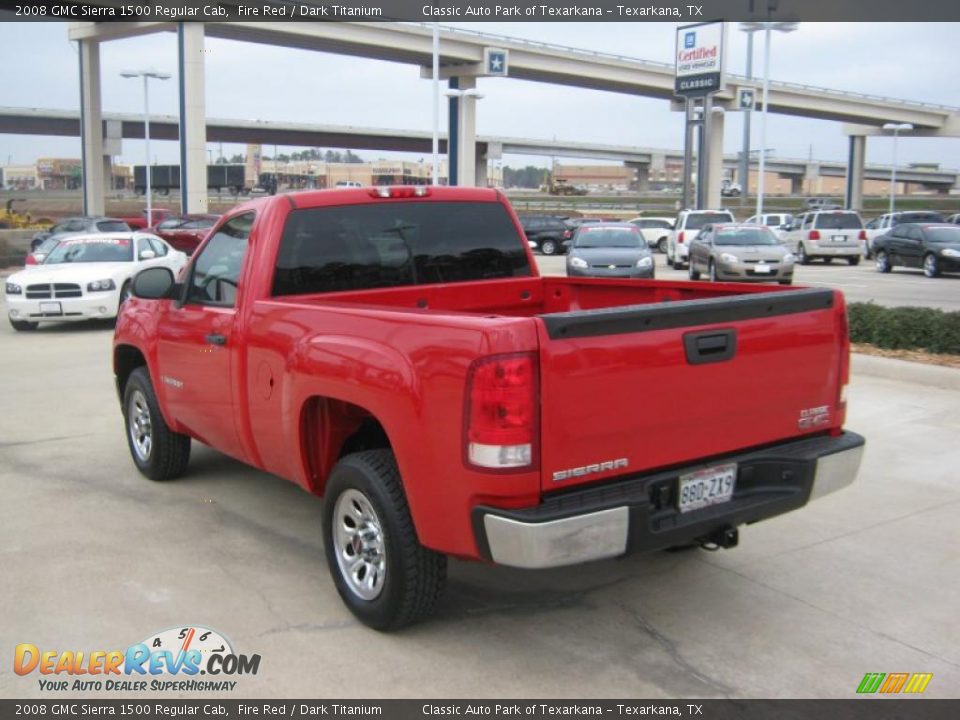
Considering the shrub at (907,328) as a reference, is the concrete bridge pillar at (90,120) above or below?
above

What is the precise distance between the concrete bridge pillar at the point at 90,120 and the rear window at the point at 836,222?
39194mm

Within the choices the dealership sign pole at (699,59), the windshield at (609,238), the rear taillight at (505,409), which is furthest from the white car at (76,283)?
the dealership sign pole at (699,59)

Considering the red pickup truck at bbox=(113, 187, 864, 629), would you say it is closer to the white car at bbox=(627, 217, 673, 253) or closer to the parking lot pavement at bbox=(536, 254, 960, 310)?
the parking lot pavement at bbox=(536, 254, 960, 310)

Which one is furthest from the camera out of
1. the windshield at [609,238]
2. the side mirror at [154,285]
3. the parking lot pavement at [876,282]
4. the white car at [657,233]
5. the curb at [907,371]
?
the white car at [657,233]

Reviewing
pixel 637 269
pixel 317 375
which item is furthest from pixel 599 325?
pixel 637 269

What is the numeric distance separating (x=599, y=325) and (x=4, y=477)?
521 cm

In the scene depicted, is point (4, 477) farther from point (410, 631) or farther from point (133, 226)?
point (133, 226)

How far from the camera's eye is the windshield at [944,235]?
26.3 metres

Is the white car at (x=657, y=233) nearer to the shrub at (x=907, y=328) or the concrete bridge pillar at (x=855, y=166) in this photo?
the shrub at (x=907, y=328)

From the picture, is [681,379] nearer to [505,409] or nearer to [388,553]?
[505,409]

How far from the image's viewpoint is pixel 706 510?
13.4 ft

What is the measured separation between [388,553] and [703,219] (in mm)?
28417

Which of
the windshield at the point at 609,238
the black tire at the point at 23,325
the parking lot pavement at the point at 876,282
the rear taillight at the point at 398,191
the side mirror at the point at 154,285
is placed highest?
the rear taillight at the point at 398,191
